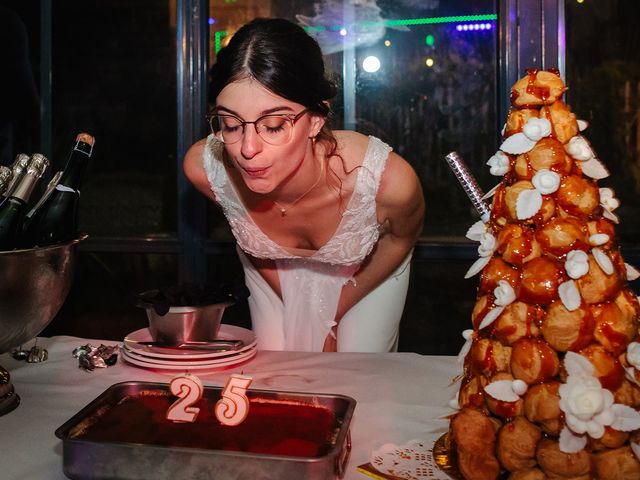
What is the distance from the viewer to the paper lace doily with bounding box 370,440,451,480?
2.91 ft

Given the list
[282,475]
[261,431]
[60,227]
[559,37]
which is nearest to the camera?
[282,475]

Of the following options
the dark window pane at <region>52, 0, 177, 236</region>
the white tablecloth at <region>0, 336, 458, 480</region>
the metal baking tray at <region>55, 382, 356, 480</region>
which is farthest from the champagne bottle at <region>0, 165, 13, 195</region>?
the dark window pane at <region>52, 0, 177, 236</region>

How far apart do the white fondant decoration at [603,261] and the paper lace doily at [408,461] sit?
342 millimetres

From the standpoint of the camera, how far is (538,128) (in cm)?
83

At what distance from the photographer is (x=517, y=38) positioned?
115 inches

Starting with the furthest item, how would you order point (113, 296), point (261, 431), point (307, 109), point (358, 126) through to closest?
point (113, 296)
point (358, 126)
point (307, 109)
point (261, 431)

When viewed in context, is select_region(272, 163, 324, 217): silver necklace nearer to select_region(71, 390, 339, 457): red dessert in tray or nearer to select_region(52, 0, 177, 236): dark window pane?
select_region(71, 390, 339, 457): red dessert in tray

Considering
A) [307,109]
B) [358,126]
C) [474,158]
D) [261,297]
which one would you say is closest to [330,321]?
[261,297]

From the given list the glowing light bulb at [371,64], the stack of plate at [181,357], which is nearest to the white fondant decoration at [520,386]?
the stack of plate at [181,357]

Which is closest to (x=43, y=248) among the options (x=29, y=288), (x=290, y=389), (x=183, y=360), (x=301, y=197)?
(x=29, y=288)

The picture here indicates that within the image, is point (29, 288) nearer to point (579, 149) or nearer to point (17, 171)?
point (17, 171)

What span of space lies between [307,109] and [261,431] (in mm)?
947

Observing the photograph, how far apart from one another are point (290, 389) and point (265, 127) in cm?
62

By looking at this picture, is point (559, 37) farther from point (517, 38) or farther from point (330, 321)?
point (330, 321)
